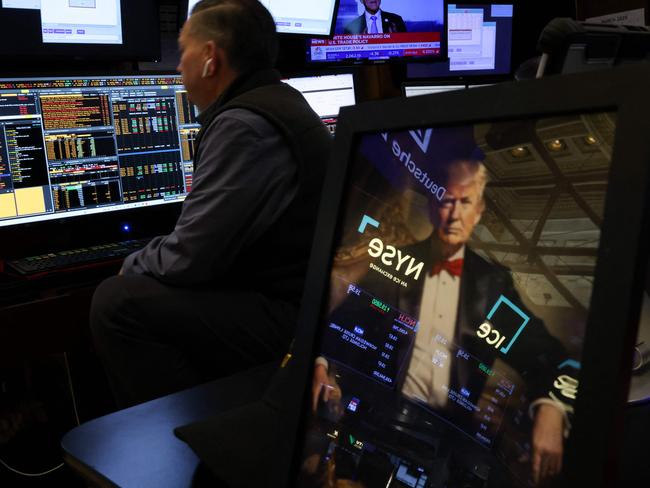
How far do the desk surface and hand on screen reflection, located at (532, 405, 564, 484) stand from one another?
320mm

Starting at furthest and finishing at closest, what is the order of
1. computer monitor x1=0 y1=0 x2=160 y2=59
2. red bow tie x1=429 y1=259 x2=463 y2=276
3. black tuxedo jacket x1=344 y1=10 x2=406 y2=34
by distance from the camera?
black tuxedo jacket x1=344 y1=10 x2=406 y2=34, computer monitor x1=0 y1=0 x2=160 y2=59, red bow tie x1=429 y1=259 x2=463 y2=276

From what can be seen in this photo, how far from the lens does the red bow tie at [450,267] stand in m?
0.42

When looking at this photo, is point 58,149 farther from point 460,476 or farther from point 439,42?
point 460,476

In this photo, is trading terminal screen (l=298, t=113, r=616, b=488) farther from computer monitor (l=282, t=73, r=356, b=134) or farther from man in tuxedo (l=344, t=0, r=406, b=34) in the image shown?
man in tuxedo (l=344, t=0, r=406, b=34)

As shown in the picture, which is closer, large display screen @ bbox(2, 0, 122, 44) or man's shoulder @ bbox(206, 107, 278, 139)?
man's shoulder @ bbox(206, 107, 278, 139)

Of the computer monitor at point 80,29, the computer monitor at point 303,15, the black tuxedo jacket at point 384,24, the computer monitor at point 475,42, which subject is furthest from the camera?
the computer monitor at point 475,42

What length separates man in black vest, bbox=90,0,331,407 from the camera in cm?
155

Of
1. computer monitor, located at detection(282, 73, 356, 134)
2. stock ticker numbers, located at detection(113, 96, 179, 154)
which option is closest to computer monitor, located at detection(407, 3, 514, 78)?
computer monitor, located at detection(282, 73, 356, 134)

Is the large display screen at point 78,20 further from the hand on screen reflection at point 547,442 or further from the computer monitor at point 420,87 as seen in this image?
the hand on screen reflection at point 547,442

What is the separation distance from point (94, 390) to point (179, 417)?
1471 mm

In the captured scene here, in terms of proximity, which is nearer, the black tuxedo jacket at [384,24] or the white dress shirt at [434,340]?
the white dress shirt at [434,340]

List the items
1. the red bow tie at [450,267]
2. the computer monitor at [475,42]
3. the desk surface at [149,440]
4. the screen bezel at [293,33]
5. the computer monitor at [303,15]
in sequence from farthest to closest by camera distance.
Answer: the computer monitor at [475,42], the computer monitor at [303,15], the screen bezel at [293,33], the desk surface at [149,440], the red bow tie at [450,267]

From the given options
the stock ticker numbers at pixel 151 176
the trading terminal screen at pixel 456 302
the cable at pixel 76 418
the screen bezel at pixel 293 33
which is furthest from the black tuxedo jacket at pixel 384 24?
the trading terminal screen at pixel 456 302

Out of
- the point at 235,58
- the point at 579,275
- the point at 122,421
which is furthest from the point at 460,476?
the point at 235,58
